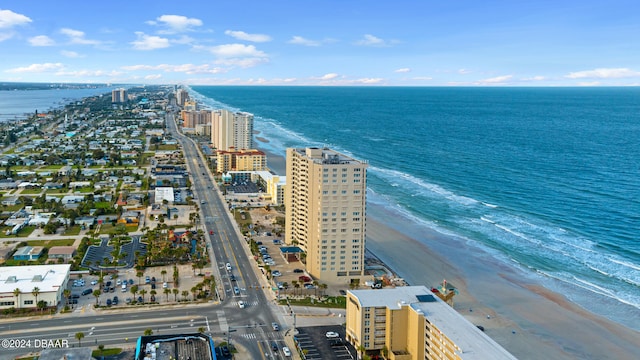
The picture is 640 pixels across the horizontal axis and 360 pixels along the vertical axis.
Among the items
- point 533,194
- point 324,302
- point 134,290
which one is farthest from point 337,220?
point 533,194

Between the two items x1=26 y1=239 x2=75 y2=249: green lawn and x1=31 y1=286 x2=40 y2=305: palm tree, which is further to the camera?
x1=26 y1=239 x2=75 y2=249: green lawn

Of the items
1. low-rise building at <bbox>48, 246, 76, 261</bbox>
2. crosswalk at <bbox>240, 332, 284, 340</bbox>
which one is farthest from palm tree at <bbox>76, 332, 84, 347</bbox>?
low-rise building at <bbox>48, 246, 76, 261</bbox>

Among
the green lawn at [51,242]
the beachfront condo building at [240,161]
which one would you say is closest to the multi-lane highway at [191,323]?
the green lawn at [51,242]

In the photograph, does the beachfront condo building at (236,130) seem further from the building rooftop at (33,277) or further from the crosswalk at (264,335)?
the crosswalk at (264,335)

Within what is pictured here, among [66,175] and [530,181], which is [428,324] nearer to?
[530,181]

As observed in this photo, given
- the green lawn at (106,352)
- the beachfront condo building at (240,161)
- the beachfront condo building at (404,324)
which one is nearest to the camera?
the beachfront condo building at (404,324)

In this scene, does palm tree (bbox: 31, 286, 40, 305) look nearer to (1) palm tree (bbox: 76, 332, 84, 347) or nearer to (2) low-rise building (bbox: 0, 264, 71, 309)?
(2) low-rise building (bbox: 0, 264, 71, 309)

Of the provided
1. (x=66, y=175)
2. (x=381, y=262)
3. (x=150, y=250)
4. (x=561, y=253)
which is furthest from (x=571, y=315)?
(x=66, y=175)
